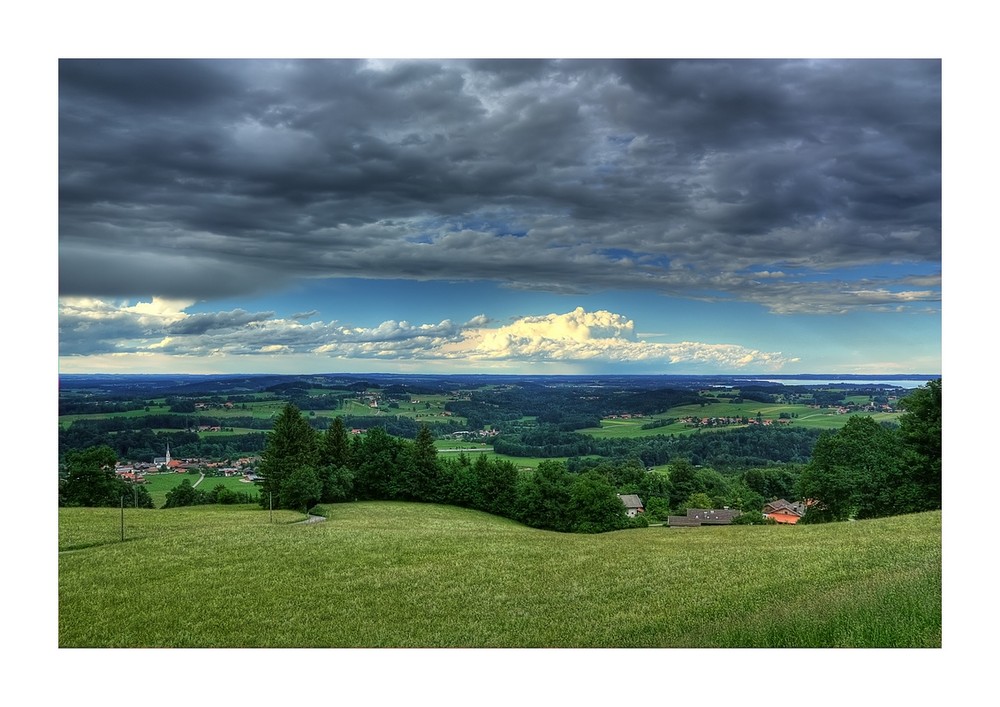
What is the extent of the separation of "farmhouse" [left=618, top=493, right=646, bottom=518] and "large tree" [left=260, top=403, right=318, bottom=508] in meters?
6.44

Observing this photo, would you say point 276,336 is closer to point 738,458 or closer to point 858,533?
point 738,458

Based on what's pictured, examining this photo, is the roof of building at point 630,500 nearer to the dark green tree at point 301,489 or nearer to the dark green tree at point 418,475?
the dark green tree at point 418,475

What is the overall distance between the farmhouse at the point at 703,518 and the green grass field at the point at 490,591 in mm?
2095

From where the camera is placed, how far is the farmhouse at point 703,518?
32.2 ft

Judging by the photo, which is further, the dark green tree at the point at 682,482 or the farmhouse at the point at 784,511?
the dark green tree at the point at 682,482

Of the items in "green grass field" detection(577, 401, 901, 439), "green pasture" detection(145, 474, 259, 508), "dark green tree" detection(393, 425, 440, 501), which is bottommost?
"dark green tree" detection(393, 425, 440, 501)

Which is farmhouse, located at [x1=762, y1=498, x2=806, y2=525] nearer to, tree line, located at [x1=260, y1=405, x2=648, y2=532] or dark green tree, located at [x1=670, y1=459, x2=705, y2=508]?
dark green tree, located at [x1=670, y1=459, x2=705, y2=508]

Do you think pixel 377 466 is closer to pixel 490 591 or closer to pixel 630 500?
pixel 630 500

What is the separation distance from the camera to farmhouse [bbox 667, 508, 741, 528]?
9824 mm

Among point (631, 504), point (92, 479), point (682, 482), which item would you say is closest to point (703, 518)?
point (682, 482)

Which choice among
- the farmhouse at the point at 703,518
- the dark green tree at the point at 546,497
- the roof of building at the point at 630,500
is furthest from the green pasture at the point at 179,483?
the farmhouse at the point at 703,518

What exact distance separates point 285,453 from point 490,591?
25.6ft

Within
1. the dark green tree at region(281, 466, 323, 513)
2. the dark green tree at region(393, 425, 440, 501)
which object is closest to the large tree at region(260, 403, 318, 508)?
the dark green tree at region(281, 466, 323, 513)

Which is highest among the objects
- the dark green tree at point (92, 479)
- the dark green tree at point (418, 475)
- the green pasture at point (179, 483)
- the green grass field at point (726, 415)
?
the green grass field at point (726, 415)
